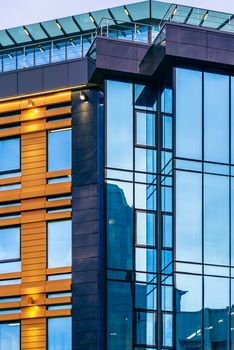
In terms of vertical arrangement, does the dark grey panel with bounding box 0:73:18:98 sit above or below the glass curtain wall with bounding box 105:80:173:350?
above

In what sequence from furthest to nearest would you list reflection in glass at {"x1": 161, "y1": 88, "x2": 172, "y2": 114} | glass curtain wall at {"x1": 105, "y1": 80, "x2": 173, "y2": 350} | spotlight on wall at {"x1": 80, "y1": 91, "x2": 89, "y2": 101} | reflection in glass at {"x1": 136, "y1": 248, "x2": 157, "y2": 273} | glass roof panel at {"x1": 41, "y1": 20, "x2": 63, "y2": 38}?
glass roof panel at {"x1": 41, "y1": 20, "x2": 63, "y2": 38}
spotlight on wall at {"x1": 80, "y1": 91, "x2": 89, "y2": 101}
reflection in glass at {"x1": 161, "y1": 88, "x2": 172, "y2": 114}
reflection in glass at {"x1": 136, "y1": 248, "x2": 157, "y2": 273}
glass curtain wall at {"x1": 105, "y1": 80, "x2": 173, "y2": 350}

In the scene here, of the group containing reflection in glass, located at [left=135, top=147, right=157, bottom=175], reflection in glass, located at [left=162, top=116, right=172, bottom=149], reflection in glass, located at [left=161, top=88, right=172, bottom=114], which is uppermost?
reflection in glass, located at [left=161, top=88, right=172, bottom=114]

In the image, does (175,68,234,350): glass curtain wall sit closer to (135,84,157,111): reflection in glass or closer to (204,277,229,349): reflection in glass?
(204,277,229,349): reflection in glass

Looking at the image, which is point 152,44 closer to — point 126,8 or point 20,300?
point 126,8

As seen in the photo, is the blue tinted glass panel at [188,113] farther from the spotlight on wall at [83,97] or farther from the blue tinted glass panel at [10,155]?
the blue tinted glass panel at [10,155]

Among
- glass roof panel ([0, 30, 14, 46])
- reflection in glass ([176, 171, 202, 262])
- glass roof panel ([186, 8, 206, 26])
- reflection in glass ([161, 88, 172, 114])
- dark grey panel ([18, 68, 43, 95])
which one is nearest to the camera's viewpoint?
reflection in glass ([176, 171, 202, 262])

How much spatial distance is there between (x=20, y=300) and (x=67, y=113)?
7.71m

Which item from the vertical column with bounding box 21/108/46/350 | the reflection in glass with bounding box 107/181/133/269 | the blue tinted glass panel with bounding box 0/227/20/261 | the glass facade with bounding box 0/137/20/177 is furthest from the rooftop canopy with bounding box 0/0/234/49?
Result: the blue tinted glass panel with bounding box 0/227/20/261

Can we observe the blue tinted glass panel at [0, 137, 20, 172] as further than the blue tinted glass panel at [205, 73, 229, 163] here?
Yes

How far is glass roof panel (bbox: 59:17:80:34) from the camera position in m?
42.2

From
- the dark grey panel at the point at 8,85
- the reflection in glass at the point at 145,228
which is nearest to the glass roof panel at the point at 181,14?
the dark grey panel at the point at 8,85

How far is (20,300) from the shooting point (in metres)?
38.4

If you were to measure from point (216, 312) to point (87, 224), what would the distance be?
598 centimetres

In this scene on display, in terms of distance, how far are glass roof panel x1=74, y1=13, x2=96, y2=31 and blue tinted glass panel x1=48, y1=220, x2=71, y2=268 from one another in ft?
28.9
